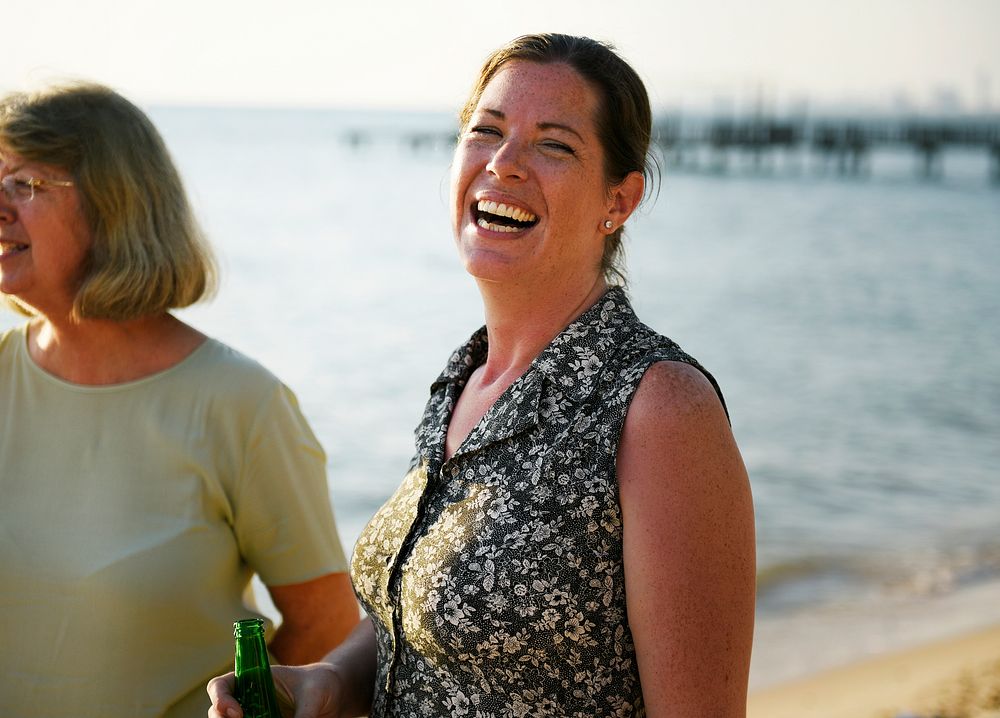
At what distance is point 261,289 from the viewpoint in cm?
2419

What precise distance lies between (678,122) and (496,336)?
6862cm

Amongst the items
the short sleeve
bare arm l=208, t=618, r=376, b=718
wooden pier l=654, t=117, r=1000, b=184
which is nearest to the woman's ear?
bare arm l=208, t=618, r=376, b=718

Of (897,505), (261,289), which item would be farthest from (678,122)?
(897,505)

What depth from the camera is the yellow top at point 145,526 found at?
2.77 metres

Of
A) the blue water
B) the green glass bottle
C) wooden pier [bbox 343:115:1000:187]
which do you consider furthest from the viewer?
wooden pier [bbox 343:115:1000:187]

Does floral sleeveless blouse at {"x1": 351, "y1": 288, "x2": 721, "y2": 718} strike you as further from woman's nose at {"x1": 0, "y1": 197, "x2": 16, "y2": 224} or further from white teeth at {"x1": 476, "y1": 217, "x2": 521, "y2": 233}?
woman's nose at {"x1": 0, "y1": 197, "x2": 16, "y2": 224}

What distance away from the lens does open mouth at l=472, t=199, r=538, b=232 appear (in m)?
2.21

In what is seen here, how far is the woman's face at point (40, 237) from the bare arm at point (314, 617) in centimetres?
100

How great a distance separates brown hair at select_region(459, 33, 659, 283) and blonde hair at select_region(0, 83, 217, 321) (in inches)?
45.8

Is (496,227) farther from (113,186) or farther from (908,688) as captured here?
(908,688)

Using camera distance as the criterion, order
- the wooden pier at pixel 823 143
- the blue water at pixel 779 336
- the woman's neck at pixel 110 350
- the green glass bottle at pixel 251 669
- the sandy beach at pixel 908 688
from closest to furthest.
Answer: the green glass bottle at pixel 251 669 < the woman's neck at pixel 110 350 < the sandy beach at pixel 908 688 < the blue water at pixel 779 336 < the wooden pier at pixel 823 143

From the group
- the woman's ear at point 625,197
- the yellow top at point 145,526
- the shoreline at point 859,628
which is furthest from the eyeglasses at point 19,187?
the shoreline at point 859,628

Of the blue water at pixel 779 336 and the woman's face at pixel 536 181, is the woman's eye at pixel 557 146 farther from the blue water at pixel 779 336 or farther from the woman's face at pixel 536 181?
the blue water at pixel 779 336

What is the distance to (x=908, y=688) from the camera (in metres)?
6.52
